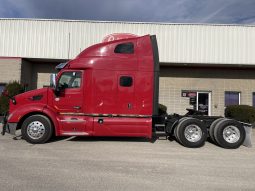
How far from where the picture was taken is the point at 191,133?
9.59 metres

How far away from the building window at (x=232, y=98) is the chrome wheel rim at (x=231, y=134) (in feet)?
28.2

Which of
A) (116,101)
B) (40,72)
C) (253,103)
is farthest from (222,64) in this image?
(40,72)

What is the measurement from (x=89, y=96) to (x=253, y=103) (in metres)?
12.3

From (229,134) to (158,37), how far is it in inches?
344

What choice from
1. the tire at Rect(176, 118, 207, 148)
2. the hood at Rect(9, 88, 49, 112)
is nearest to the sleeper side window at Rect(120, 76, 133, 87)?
the tire at Rect(176, 118, 207, 148)

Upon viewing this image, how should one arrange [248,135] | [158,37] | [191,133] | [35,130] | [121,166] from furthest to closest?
[158,37]
[248,135]
[191,133]
[35,130]
[121,166]

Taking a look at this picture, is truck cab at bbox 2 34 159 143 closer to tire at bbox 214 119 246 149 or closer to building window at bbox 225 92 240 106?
tire at bbox 214 119 246 149

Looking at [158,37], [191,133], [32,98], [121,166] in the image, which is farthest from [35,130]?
[158,37]

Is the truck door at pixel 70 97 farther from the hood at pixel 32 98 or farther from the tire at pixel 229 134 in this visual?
the tire at pixel 229 134

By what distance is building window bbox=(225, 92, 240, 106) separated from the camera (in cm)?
1786

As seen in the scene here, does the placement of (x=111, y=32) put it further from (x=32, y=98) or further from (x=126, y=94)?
(x=32, y=98)

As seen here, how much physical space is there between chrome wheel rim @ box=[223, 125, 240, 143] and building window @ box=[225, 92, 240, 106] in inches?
338

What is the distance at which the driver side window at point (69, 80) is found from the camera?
9625mm

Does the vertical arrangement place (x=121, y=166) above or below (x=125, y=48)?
below
